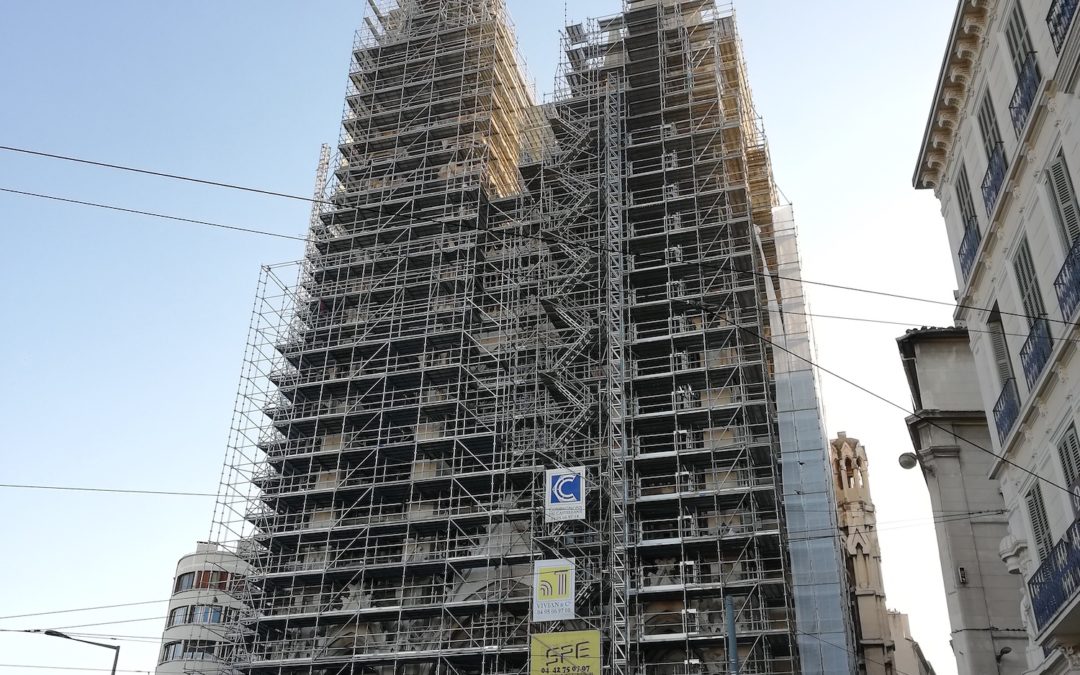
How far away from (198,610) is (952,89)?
1829 inches

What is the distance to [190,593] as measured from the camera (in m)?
56.2

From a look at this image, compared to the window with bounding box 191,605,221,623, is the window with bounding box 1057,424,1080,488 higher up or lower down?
lower down

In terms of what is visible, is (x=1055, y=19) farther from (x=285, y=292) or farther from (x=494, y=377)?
(x=285, y=292)

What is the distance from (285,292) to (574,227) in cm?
Answer: 1539

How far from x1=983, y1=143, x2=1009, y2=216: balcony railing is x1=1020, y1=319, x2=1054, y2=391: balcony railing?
298 cm

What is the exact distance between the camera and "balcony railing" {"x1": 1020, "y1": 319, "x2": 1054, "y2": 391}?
19109 millimetres

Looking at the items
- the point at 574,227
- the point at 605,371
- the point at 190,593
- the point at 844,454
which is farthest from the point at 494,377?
the point at 844,454

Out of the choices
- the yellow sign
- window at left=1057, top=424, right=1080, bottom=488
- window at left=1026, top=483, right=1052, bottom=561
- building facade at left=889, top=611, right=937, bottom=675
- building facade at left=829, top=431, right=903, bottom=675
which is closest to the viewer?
window at left=1057, top=424, right=1080, bottom=488

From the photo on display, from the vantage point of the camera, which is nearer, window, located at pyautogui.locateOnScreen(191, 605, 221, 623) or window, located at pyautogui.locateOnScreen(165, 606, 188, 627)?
window, located at pyautogui.locateOnScreen(191, 605, 221, 623)

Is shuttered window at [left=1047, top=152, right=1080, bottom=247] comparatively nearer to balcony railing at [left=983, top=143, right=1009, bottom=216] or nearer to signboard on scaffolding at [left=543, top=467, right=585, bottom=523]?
balcony railing at [left=983, top=143, right=1009, bottom=216]

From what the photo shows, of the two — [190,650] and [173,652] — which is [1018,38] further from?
[173,652]

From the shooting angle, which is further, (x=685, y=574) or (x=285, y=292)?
(x=285, y=292)

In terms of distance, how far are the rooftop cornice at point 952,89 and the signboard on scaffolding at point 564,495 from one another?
61.6ft

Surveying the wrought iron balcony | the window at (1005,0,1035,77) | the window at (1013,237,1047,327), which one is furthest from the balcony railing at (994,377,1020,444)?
the window at (1005,0,1035,77)
